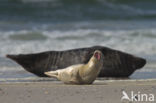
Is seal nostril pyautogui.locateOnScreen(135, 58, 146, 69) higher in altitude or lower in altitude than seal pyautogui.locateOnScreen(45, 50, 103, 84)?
lower

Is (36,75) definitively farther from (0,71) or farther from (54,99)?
(54,99)

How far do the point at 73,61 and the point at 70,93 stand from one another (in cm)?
195

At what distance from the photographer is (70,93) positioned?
211 inches

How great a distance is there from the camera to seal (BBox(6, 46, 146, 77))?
7.28 meters

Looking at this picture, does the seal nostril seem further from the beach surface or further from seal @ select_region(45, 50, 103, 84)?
seal @ select_region(45, 50, 103, 84)

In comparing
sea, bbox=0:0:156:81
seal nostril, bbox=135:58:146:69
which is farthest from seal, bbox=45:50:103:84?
seal nostril, bbox=135:58:146:69

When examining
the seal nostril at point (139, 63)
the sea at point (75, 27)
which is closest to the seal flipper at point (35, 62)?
the sea at point (75, 27)

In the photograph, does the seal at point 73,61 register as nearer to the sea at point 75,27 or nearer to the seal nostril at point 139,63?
the seal nostril at point 139,63

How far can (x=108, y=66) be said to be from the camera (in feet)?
24.1

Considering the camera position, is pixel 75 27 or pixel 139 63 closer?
pixel 139 63

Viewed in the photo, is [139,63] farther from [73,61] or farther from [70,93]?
[70,93]

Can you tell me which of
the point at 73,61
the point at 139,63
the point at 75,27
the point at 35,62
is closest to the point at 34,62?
the point at 35,62

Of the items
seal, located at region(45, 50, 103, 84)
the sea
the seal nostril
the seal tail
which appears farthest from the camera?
the sea

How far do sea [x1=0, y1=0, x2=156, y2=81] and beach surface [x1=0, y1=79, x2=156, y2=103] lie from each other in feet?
4.42
